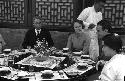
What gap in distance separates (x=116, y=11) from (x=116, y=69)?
3993 millimetres

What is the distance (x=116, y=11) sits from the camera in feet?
22.7

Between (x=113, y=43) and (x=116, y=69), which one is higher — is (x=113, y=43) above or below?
above

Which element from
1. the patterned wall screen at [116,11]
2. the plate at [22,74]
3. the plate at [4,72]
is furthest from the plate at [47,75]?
the patterned wall screen at [116,11]

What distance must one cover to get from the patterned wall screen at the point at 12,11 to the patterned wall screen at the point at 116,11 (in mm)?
2283

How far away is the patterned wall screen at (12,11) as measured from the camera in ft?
24.2

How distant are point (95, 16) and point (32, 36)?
5.24 feet

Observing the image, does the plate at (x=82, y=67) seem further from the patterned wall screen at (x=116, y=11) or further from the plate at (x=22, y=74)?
the patterned wall screen at (x=116, y=11)

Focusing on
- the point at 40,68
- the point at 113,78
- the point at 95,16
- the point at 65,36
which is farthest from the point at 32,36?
the point at 113,78

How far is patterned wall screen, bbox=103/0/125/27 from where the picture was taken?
271 inches

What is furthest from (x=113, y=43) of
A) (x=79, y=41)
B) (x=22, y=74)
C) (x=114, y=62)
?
(x=79, y=41)

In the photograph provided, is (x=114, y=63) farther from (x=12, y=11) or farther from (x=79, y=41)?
(x=12, y=11)

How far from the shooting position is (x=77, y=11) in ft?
23.0

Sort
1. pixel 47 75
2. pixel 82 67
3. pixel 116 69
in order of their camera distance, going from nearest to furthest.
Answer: pixel 116 69 → pixel 47 75 → pixel 82 67

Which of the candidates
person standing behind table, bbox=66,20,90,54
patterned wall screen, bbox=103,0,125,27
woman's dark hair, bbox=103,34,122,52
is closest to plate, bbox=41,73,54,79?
woman's dark hair, bbox=103,34,122,52
